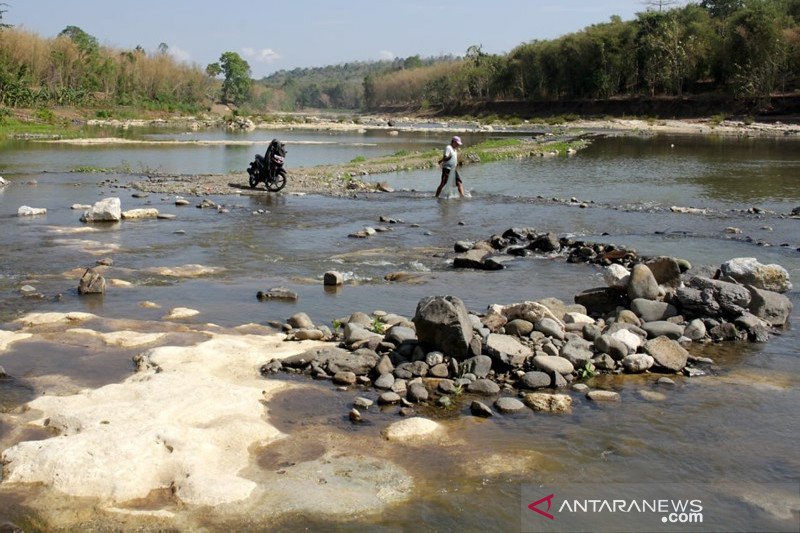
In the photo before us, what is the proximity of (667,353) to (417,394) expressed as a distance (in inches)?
124

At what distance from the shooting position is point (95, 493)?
5.68 m

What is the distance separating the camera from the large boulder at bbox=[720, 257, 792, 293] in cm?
1211

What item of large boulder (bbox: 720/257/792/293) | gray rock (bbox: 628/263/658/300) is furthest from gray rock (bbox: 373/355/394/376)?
large boulder (bbox: 720/257/792/293)

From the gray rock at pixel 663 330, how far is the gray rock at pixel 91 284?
822 cm

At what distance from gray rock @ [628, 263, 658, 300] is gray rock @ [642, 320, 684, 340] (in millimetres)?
968

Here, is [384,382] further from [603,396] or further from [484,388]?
[603,396]

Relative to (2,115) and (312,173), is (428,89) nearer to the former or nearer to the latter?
(2,115)

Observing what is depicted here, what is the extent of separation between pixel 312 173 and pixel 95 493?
25.5 metres

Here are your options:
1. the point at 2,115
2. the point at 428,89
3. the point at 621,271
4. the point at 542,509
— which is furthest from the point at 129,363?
the point at 428,89

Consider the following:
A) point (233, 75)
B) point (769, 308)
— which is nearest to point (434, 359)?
point (769, 308)

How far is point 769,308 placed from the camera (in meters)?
10.5

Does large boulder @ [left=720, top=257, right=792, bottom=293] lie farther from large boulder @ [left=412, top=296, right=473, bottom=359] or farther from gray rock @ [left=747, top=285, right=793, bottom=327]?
large boulder @ [left=412, top=296, right=473, bottom=359]

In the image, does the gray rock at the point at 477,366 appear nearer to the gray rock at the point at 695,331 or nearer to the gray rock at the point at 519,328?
the gray rock at the point at 519,328

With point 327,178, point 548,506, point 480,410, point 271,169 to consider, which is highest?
point 271,169
